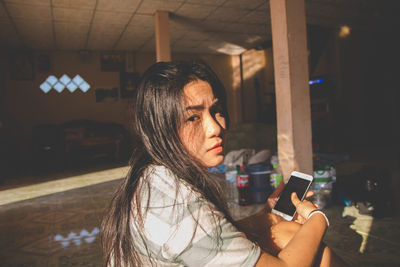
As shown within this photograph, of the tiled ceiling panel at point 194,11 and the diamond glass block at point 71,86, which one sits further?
the diamond glass block at point 71,86

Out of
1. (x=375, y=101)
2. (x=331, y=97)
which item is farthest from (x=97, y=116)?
(x=375, y=101)

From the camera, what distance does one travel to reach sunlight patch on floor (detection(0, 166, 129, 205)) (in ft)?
12.9

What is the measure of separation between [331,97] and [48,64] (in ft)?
23.7

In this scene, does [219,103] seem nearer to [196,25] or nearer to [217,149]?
[217,149]

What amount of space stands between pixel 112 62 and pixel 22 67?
226cm

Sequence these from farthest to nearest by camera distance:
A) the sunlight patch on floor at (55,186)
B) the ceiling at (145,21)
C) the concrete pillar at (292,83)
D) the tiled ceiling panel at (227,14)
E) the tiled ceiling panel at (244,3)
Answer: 1. the tiled ceiling panel at (227,14)
2. the tiled ceiling panel at (244,3)
3. the ceiling at (145,21)
4. the sunlight patch on floor at (55,186)
5. the concrete pillar at (292,83)

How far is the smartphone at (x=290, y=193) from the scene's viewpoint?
1188 mm

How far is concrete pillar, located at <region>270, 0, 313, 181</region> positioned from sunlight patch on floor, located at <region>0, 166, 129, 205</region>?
2232 mm

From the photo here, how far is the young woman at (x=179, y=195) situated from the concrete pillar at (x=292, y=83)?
1786mm

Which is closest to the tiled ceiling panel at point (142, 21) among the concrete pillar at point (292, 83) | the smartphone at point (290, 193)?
the concrete pillar at point (292, 83)

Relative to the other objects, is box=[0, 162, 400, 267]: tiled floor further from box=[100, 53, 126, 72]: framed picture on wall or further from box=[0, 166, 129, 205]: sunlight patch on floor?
box=[100, 53, 126, 72]: framed picture on wall

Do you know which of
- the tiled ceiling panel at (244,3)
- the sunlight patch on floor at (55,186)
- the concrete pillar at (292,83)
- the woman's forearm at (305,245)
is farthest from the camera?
the tiled ceiling panel at (244,3)

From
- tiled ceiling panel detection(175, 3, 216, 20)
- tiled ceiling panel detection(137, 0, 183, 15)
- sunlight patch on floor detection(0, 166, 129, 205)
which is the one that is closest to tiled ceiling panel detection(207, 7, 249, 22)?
tiled ceiling panel detection(175, 3, 216, 20)

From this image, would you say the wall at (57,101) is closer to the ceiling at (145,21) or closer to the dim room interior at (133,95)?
the dim room interior at (133,95)
